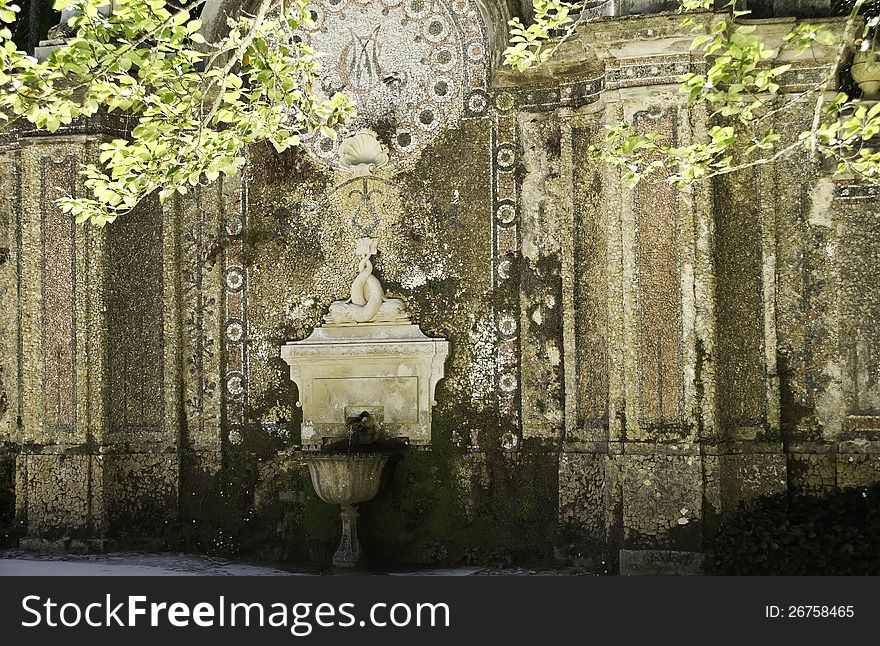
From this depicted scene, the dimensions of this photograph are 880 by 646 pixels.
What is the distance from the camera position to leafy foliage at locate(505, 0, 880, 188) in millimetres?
6855

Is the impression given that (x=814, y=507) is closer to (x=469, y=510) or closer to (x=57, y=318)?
(x=469, y=510)

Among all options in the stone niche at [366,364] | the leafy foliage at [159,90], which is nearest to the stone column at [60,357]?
the stone niche at [366,364]

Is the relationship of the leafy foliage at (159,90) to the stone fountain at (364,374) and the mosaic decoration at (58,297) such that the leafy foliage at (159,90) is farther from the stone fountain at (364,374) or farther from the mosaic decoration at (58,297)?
the mosaic decoration at (58,297)

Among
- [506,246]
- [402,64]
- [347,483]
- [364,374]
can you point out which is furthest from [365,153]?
[347,483]

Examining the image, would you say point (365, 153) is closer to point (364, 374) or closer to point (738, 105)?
point (364, 374)

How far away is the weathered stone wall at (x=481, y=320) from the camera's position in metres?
8.63

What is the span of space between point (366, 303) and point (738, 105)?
380 centimetres

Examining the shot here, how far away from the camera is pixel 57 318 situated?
1017 cm

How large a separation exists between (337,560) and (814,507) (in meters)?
3.53

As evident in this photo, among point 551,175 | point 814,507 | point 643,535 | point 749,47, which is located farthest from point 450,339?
point 749,47

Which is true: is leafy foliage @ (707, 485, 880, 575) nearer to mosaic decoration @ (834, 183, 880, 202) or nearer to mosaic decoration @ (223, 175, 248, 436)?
mosaic decoration @ (834, 183, 880, 202)

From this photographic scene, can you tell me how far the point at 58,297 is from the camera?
400 inches

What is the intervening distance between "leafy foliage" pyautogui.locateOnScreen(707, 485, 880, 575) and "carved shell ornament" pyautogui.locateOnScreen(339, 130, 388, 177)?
12.9ft

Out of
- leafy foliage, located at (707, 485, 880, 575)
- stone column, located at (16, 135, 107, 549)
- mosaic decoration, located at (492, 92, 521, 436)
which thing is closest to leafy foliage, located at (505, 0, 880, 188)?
mosaic decoration, located at (492, 92, 521, 436)
